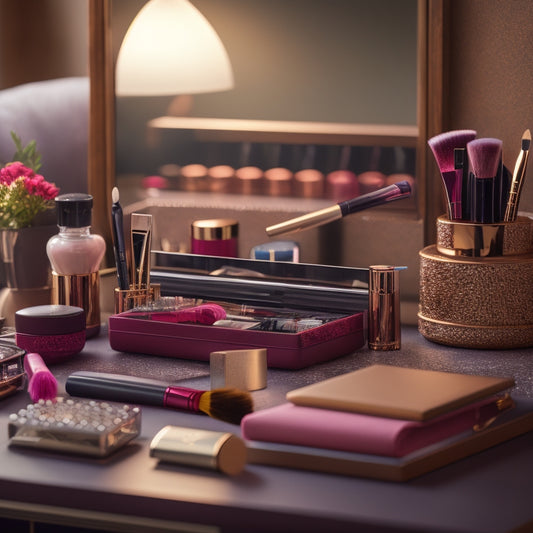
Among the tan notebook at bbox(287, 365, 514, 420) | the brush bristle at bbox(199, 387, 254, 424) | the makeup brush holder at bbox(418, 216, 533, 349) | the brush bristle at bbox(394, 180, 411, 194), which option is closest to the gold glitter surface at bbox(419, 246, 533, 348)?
the makeup brush holder at bbox(418, 216, 533, 349)

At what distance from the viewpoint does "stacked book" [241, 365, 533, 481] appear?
693 mm

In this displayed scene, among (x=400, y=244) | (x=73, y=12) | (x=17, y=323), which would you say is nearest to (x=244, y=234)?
(x=400, y=244)

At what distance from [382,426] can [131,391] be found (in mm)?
251

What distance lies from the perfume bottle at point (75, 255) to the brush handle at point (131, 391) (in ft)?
0.72

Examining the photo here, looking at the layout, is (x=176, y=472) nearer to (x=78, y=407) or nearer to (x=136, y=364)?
(x=78, y=407)

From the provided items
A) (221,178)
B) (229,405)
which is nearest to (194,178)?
(221,178)

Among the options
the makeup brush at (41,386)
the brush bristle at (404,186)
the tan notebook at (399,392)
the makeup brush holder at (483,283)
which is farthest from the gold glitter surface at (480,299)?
the makeup brush at (41,386)

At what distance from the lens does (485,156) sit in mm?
964

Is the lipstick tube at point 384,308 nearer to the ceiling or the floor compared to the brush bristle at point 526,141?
nearer to the floor

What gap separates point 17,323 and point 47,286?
173 millimetres

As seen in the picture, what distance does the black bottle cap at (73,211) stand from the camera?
1.06m

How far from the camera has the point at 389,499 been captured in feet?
2.15

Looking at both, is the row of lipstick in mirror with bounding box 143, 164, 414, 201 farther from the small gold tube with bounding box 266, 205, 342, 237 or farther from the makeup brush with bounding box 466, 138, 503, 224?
the makeup brush with bounding box 466, 138, 503, 224

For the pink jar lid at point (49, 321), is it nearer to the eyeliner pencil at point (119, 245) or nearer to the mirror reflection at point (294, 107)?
the eyeliner pencil at point (119, 245)
